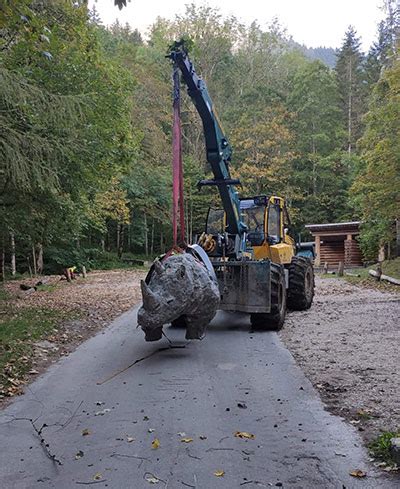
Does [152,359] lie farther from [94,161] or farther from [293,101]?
[293,101]

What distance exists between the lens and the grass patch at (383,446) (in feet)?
12.1

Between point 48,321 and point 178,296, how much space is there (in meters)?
4.25

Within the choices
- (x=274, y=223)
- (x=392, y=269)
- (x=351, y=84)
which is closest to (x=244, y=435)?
(x=274, y=223)

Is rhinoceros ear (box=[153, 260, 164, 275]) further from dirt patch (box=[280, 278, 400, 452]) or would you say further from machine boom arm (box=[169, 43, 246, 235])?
machine boom arm (box=[169, 43, 246, 235])

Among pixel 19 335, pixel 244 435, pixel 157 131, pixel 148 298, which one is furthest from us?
pixel 157 131

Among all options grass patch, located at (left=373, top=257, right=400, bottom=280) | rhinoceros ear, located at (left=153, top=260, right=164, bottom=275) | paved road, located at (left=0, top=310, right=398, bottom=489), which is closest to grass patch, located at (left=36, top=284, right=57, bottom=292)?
paved road, located at (left=0, top=310, right=398, bottom=489)

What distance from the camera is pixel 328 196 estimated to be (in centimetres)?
3969

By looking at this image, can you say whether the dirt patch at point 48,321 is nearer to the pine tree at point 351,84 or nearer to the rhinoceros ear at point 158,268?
the rhinoceros ear at point 158,268

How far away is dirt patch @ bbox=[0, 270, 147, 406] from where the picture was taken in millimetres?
6676

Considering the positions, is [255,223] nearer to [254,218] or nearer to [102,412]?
[254,218]

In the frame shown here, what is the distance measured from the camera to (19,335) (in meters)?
8.42

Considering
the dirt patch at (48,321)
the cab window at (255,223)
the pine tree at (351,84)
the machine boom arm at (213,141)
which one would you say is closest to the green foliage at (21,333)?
the dirt patch at (48,321)

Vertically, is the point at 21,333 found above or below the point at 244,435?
below

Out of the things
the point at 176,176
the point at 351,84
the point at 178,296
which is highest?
the point at 351,84
